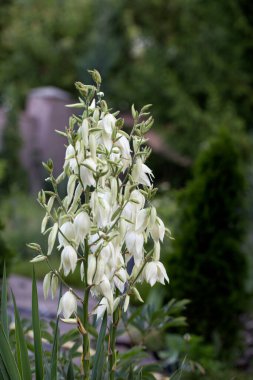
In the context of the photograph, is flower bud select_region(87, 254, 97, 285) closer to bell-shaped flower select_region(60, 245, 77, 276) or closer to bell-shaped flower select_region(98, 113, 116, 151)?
bell-shaped flower select_region(60, 245, 77, 276)

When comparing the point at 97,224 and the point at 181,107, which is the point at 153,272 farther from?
the point at 181,107

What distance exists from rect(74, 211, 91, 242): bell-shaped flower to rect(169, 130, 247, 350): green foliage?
2976 mm

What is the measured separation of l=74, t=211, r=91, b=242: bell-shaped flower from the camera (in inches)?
76.8

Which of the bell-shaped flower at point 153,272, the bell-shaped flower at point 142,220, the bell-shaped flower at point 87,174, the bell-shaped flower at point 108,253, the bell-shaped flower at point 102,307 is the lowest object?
the bell-shaped flower at point 102,307

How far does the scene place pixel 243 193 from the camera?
16.4ft

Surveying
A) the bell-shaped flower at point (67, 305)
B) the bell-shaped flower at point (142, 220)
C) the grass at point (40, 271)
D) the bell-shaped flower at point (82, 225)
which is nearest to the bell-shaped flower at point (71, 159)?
the bell-shaped flower at point (82, 225)

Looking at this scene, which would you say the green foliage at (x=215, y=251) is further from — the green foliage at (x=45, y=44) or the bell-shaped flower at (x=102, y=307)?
the green foliage at (x=45, y=44)

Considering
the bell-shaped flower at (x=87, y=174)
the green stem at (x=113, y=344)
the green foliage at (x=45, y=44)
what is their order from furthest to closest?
the green foliage at (x=45, y=44) < the green stem at (x=113, y=344) < the bell-shaped flower at (x=87, y=174)

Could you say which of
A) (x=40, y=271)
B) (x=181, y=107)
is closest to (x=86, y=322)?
(x=40, y=271)

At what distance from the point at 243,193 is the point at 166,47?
1125 centimetres

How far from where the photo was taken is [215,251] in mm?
4926

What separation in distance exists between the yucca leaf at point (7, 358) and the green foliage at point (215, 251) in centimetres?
288

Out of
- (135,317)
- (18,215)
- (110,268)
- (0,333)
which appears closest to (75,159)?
(110,268)

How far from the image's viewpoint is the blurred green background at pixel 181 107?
4.93m
